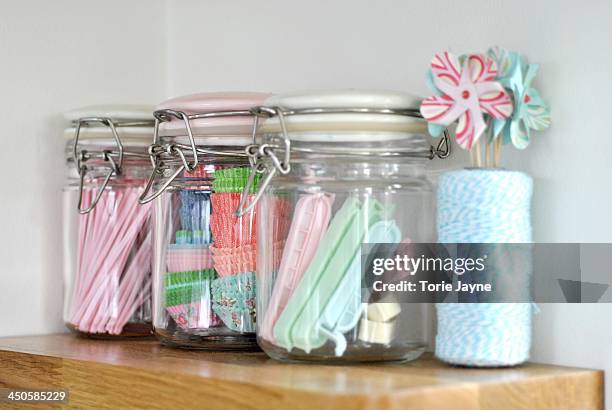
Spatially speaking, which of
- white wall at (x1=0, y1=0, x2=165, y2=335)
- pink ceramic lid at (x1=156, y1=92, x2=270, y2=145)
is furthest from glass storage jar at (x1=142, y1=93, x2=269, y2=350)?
white wall at (x1=0, y1=0, x2=165, y2=335)

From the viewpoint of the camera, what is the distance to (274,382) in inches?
27.7

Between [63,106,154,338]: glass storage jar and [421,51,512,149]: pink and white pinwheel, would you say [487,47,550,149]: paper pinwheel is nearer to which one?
[421,51,512,149]: pink and white pinwheel

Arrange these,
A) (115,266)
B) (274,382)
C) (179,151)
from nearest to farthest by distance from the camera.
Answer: (274,382) < (179,151) < (115,266)

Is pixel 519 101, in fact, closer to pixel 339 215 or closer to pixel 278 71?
pixel 339 215

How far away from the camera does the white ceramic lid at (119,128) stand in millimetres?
1081

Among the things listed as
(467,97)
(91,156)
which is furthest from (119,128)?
(467,97)

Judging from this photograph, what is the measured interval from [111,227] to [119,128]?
0.37 feet

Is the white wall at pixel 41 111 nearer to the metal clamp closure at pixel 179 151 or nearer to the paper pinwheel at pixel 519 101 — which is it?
the metal clamp closure at pixel 179 151

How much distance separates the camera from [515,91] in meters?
0.81

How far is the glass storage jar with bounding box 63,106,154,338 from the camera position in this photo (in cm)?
107

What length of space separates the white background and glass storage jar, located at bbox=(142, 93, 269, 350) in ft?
0.48

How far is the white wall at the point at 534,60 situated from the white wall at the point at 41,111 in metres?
0.18

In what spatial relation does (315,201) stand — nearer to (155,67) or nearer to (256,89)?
(256,89)

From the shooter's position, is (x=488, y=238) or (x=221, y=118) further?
(x=221, y=118)
